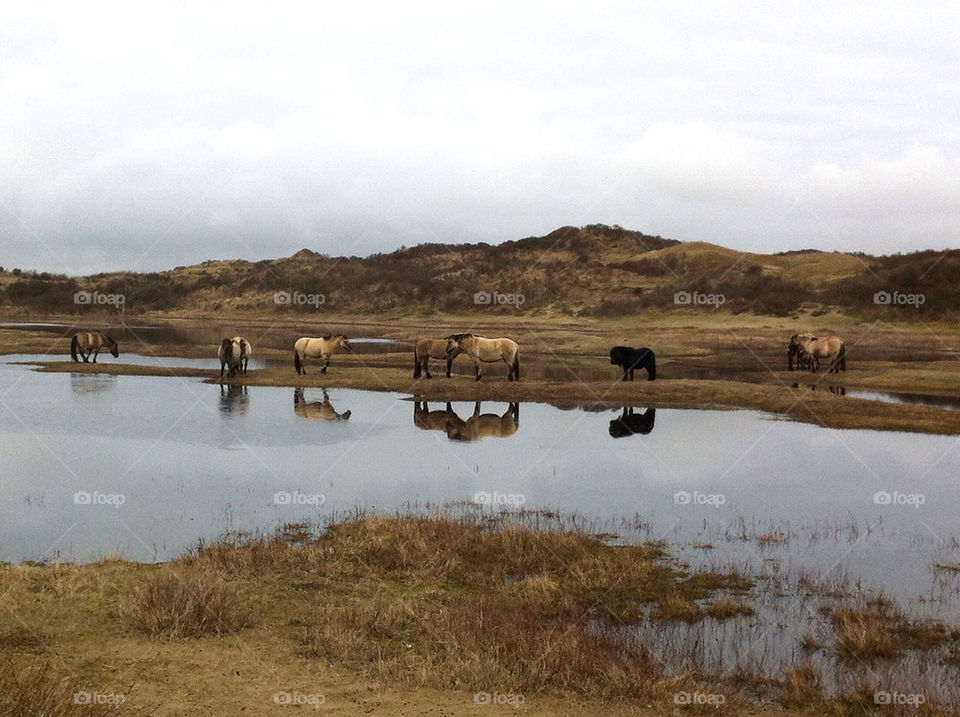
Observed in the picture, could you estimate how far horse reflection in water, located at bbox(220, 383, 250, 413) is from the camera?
23.9m

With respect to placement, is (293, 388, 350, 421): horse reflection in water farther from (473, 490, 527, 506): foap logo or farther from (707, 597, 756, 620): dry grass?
(707, 597, 756, 620): dry grass

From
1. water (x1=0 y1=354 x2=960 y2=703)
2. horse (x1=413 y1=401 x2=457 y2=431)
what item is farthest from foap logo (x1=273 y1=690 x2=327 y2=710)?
horse (x1=413 y1=401 x2=457 y2=431)

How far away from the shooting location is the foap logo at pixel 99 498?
1359 cm

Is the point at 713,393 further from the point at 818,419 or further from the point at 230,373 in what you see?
the point at 230,373

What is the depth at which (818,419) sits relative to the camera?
23.7 metres

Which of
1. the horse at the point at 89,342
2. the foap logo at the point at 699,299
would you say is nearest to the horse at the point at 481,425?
the horse at the point at 89,342

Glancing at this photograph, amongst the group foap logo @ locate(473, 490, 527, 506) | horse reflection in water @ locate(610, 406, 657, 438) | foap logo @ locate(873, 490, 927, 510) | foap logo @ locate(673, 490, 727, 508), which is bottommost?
foap logo @ locate(873, 490, 927, 510)

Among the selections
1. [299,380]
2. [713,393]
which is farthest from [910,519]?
[299,380]

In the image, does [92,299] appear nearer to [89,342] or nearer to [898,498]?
[89,342]

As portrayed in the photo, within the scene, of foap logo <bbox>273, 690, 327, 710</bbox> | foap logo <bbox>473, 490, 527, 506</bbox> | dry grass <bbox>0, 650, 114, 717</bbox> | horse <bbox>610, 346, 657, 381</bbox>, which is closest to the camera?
dry grass <bbox>0, 650, 114, 717</bbox>

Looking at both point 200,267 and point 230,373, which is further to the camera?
point 200,267

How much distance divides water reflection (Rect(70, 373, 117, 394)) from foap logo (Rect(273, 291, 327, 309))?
5811 centimetres

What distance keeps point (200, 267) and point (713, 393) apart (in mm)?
128706

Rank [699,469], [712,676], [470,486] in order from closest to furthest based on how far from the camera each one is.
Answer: [712,676] < [470,486] < [699,469]
